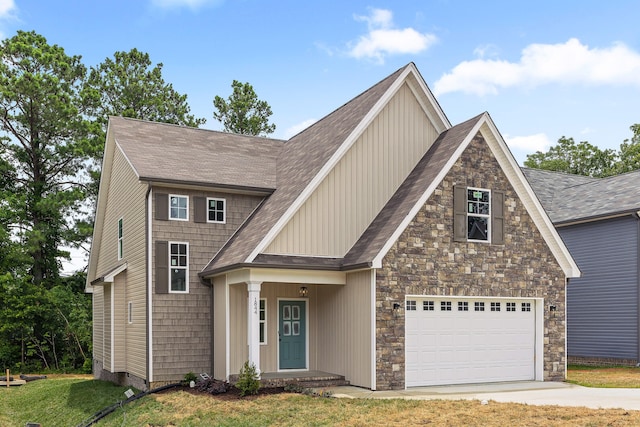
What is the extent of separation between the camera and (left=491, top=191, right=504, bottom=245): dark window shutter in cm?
1667

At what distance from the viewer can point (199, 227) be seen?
56.2 ft

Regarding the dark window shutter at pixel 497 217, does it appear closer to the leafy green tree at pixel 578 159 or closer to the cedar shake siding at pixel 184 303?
the cedar shake siding at pixel 184 303

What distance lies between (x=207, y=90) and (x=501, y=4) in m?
26.1

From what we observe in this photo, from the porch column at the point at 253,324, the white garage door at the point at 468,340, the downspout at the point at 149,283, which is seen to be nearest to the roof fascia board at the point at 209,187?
the downspout at the point at 149,283

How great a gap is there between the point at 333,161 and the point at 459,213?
3276mm

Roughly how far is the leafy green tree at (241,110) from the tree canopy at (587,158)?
67.7ft

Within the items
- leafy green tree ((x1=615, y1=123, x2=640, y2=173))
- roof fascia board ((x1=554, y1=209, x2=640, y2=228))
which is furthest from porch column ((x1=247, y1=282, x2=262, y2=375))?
leafy green tree ((x1=615, y1=123, x2=640, y2=173))

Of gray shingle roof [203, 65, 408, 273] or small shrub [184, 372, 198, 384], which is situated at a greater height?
gray shingle roof [203, 65, 408, 273]

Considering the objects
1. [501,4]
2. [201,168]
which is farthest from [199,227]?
[501,4]

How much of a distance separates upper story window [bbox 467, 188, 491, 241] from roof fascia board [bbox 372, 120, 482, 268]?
2.97 feet

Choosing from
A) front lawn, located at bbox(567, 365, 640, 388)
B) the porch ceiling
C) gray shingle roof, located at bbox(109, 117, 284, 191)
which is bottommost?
front lawn, located at bbox(567, 365, 640, 388)

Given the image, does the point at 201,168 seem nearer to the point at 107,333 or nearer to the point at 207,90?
the point at 107,333

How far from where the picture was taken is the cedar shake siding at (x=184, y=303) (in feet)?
53.7

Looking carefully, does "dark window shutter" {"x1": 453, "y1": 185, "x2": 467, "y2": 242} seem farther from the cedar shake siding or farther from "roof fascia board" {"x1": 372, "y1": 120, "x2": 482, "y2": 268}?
the cedar shake siding
